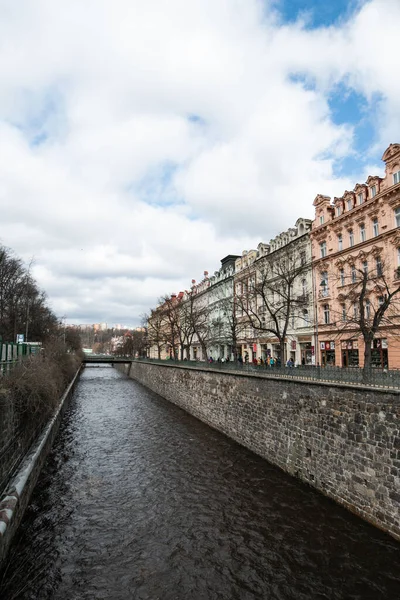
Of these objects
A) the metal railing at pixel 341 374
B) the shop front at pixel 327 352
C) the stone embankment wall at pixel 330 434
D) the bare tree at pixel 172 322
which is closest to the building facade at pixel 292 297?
the shop front at pixel 327 352

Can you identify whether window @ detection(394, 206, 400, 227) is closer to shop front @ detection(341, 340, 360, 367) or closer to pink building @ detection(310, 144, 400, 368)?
pink building @ detection(310, 144, 400, 368)

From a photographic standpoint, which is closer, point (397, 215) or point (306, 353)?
point (397, 215)

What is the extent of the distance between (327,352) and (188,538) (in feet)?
86.3

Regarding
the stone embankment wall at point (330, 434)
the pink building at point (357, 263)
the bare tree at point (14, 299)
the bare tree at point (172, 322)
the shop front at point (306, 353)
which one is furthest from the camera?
the bare tree at point (172, 322)

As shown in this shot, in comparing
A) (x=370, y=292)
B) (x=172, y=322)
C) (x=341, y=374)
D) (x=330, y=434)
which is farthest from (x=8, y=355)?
(x=172, y=322)

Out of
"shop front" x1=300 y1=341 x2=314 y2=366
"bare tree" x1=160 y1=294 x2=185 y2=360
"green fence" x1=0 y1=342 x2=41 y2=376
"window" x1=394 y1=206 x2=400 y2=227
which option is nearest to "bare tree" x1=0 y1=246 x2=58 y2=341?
"bare tree" x1=160 y1=294 x2=185 y2=360

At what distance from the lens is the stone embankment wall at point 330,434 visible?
35.0 ft

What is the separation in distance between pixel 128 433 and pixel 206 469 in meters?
8.37

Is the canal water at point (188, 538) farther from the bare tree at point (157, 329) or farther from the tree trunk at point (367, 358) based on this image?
the bare tree at point (157, 329)

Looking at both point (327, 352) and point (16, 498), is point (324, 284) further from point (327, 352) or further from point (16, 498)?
point (16, 498)

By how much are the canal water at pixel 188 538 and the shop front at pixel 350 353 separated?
16837 mm

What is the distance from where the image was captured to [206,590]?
820cm

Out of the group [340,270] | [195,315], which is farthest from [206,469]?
[195,315]

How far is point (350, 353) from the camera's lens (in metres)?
31.7
